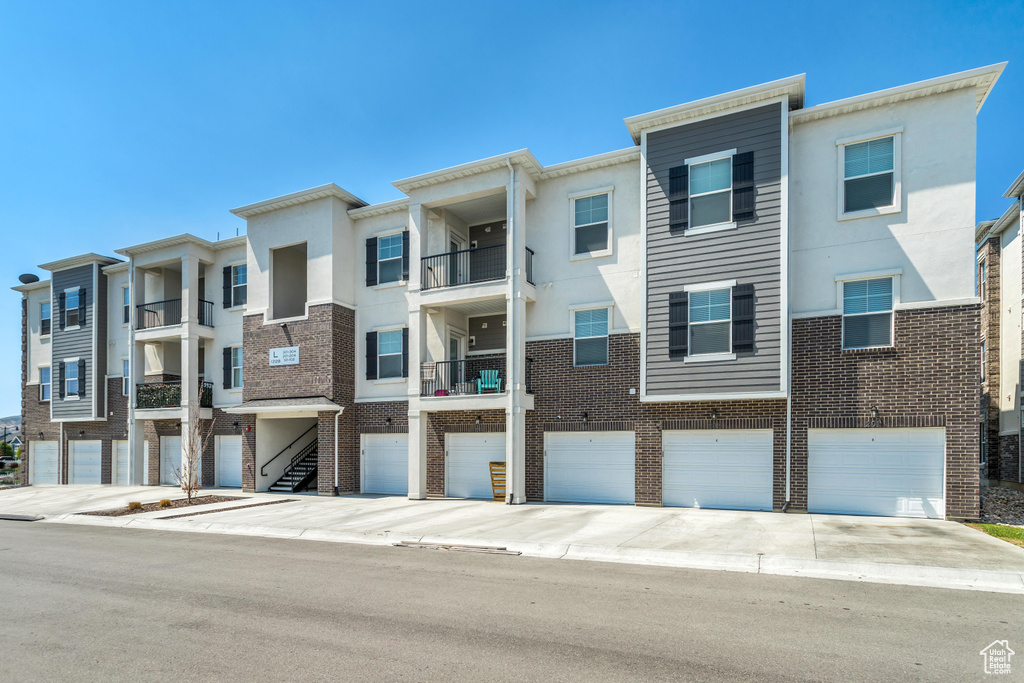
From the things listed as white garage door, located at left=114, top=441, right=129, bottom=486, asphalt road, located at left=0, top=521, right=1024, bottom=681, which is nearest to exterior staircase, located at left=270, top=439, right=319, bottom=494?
white garage door, located at left=114, top=441, right=129, bottom=486

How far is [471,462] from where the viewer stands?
742 inches

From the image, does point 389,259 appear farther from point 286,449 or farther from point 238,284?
point 286,449

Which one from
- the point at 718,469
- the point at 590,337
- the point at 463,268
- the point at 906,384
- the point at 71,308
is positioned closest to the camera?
the point at 906,384

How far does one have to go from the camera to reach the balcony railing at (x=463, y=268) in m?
18.9

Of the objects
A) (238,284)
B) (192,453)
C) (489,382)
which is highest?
(238,284)

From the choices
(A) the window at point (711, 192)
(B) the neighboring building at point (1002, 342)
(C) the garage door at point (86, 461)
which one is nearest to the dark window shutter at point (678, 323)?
(A) the window at point (711, 192)

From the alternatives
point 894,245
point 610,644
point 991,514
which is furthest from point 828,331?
point 610,644

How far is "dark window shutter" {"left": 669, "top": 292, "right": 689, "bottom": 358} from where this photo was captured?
1547cm

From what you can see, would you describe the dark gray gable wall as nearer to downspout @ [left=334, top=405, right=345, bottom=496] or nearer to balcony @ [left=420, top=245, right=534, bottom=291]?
balcony @ [left=420, top=245, right=534, bottom=291]

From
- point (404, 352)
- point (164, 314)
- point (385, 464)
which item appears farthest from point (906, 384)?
point (164, 314)

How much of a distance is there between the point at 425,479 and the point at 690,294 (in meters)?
9.77

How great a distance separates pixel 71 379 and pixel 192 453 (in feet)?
42.3

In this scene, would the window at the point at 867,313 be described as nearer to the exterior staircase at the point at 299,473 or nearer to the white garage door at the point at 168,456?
the exterior staircase at the point at 299,473

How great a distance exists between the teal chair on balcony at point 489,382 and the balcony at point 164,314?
13.4m
